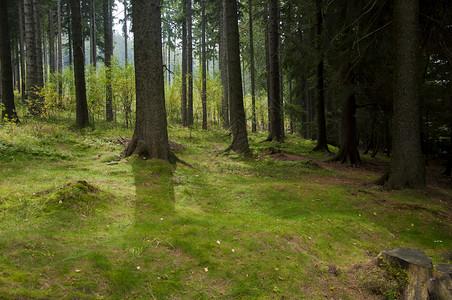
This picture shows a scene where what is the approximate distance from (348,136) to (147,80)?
30.1 feet

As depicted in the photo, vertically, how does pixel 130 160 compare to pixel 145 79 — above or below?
below

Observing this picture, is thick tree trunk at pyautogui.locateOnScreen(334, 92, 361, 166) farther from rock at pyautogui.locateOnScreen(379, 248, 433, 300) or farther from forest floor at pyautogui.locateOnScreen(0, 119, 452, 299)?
rock at pyautogui.locateOnScreen(379, 248, 433, 300)

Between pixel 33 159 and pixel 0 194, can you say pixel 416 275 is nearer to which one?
pixel 0 194

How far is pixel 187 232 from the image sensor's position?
3.80m

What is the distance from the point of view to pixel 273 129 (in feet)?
55.7

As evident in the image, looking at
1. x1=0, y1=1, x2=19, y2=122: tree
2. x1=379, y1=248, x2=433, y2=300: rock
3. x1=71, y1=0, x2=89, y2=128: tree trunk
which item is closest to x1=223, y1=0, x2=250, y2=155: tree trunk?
x1=71, y1=0, x2=89, y2=128: tree trunk

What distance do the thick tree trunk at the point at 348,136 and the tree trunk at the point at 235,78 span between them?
462cm

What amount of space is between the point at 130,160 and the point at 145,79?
7.18 feet

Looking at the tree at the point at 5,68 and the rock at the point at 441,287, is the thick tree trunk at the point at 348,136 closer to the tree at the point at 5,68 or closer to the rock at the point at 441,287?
the rock at the point at 441,287

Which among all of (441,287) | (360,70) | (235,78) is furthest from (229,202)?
(360,70)

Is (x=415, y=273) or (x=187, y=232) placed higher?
(x=187, y=232)

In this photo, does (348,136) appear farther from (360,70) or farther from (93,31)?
(93,31)

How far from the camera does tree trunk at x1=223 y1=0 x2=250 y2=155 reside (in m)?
10.8


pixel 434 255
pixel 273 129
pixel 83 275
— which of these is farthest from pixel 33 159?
pixel 273 129
